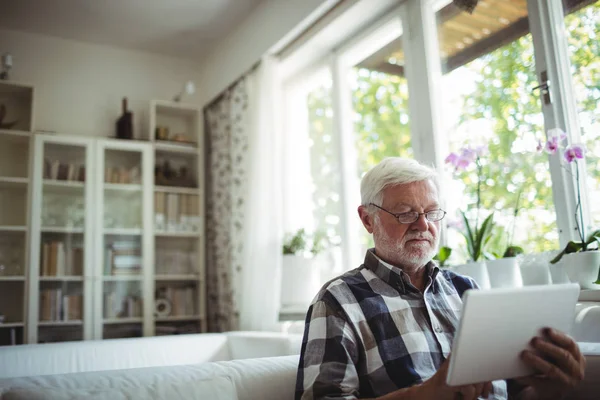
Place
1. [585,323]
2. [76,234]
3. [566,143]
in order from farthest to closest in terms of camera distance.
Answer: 1. [76,234]
2. [566,143]
3. [585,323]

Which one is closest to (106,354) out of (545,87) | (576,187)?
(576,187)

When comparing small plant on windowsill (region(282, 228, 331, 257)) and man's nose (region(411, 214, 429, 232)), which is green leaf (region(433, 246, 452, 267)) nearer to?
man's nose (region(411, 214, 429, 232))

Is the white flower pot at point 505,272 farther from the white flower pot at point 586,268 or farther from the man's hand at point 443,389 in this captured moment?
the man's hand at point 443,389

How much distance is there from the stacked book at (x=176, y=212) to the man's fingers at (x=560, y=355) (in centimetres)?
331

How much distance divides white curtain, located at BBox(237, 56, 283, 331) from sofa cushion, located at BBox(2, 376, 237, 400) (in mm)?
2241

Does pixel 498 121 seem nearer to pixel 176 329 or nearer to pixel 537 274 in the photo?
pixel 537 274

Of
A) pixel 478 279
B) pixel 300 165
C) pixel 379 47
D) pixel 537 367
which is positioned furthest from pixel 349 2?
pixel 537 367

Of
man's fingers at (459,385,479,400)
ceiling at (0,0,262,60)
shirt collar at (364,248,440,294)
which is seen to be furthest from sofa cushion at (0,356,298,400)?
ceiling at (0,0,262,60)

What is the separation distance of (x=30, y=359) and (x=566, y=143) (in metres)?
2.38

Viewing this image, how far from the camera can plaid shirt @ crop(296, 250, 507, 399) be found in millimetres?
1260

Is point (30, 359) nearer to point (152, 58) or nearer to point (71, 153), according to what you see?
point (71, 153)

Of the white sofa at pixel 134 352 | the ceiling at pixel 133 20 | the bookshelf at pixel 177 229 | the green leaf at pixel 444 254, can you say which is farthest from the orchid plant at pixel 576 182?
the bookshelf at pixel 177 229

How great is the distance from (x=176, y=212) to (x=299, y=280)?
130cm

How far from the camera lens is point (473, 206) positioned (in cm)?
254
